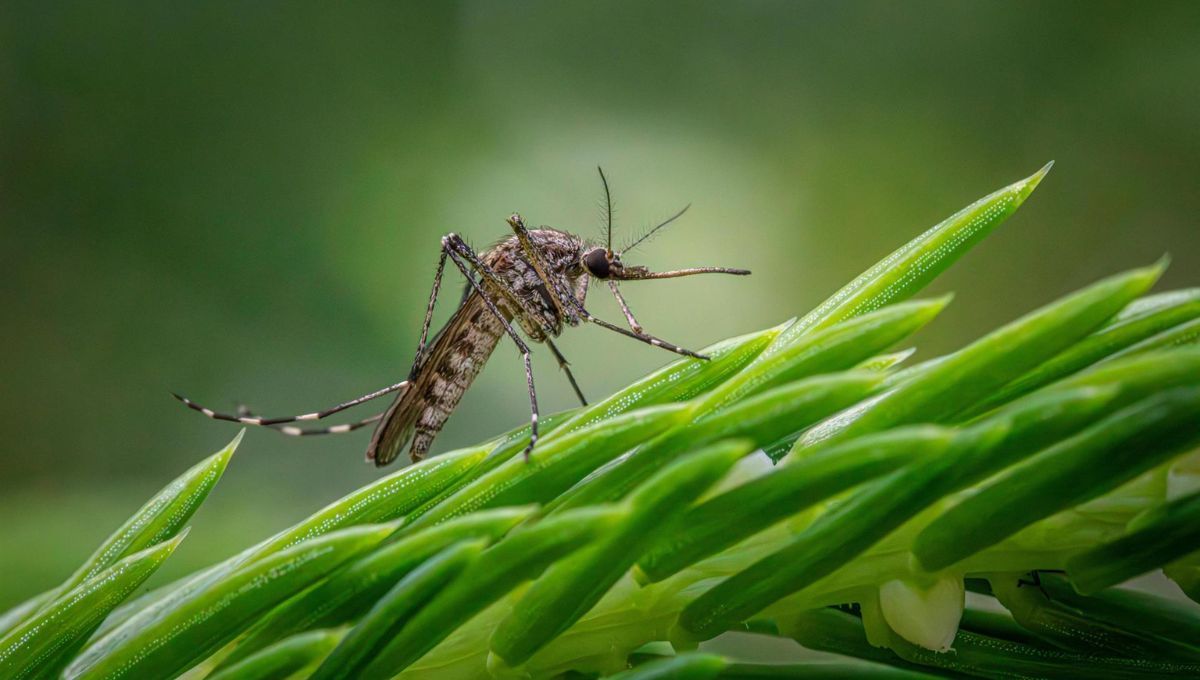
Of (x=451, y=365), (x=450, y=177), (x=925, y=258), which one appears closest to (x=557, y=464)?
(x=925, y=258)

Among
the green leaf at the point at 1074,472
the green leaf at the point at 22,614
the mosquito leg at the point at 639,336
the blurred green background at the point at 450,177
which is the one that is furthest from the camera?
the blurred green background at the point at 450,177

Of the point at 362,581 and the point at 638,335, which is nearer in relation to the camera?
the point at 362,581

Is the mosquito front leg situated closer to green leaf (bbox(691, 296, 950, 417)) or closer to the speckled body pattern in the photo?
the speckled body pattern

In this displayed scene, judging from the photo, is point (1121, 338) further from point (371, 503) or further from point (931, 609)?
point (371, 503)

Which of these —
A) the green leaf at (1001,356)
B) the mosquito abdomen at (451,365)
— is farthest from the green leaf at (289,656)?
the mosquito abdomen at (451,365)

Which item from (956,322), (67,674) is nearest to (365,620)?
(67,674)

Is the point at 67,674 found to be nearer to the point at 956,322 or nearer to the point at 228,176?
the point at 956,322

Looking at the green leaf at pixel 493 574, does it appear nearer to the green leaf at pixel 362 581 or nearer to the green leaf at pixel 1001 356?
the green leaf at pixel 362 581
